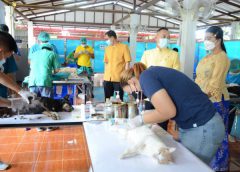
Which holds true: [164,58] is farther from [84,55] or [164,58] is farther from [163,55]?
[84,55]

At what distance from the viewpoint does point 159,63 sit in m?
2.59

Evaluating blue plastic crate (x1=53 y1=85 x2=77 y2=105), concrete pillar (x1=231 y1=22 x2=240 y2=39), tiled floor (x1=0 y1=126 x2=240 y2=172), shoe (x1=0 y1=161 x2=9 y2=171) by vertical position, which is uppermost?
concrete pillar (x1=231 y1=22 x2=240 y2=39)

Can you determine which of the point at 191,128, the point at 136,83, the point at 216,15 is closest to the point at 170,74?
the point at 136,83

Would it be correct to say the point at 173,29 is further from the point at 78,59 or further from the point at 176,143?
the point at 176,143

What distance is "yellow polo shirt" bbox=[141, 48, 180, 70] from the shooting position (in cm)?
257

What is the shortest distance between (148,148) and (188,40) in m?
2.39

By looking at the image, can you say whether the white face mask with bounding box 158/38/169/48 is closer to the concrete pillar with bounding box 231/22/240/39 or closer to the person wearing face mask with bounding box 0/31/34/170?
the person wearing face mask with bounding box 0/31/34/170

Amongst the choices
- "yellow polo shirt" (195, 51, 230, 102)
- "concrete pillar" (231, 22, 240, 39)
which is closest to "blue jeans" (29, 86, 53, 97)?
"yellow polo shirt" (195, 51, 230, 102)

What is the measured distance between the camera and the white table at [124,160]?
3.52ft

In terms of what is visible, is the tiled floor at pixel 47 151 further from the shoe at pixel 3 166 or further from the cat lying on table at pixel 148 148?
the cat lying on table at pixel 148 148

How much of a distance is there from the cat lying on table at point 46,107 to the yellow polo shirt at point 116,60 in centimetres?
129

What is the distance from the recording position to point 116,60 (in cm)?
334

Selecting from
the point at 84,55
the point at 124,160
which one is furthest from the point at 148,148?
the point at 84,55

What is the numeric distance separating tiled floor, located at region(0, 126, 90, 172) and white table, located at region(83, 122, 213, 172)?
109 centimetres
